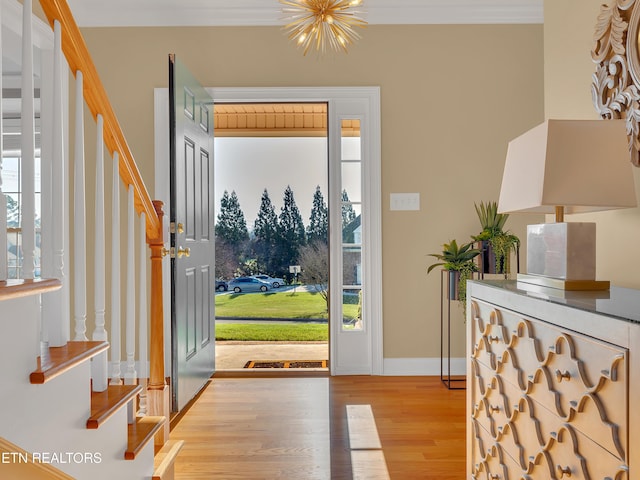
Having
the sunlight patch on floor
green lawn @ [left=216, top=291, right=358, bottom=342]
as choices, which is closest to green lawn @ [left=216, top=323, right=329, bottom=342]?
green lawn @ [left=216, top=291, right=358, bottom=342]

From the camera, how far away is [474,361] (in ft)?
5.78

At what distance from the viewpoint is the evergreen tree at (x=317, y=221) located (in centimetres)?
702

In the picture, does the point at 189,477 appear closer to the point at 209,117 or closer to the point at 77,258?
the point at 77,258

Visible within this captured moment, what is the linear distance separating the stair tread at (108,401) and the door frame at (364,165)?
86.5 inches

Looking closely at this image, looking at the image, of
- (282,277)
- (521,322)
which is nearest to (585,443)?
(521,322)

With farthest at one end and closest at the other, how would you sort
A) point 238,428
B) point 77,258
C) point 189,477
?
point 238,428 < point 189,477 < point 77,258

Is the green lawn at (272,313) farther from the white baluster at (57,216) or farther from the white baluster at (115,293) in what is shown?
the white baluster at (57,216)

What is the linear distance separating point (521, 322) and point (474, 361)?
0.47 m

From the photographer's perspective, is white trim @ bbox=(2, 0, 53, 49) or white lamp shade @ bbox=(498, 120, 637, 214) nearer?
white lamp shade @ bbox=(498, 120, 637, 214)

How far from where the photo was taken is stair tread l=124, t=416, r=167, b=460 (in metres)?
1.59

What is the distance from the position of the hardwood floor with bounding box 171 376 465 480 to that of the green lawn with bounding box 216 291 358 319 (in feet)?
10.0

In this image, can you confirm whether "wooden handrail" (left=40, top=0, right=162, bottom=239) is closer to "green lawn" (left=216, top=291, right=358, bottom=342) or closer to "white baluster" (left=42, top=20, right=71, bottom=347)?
"white baluster" (left=42, top=20, right=71, bottom=347)

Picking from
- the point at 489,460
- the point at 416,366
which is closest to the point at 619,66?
the point at 489,460

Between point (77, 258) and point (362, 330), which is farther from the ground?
point (77, 258)
